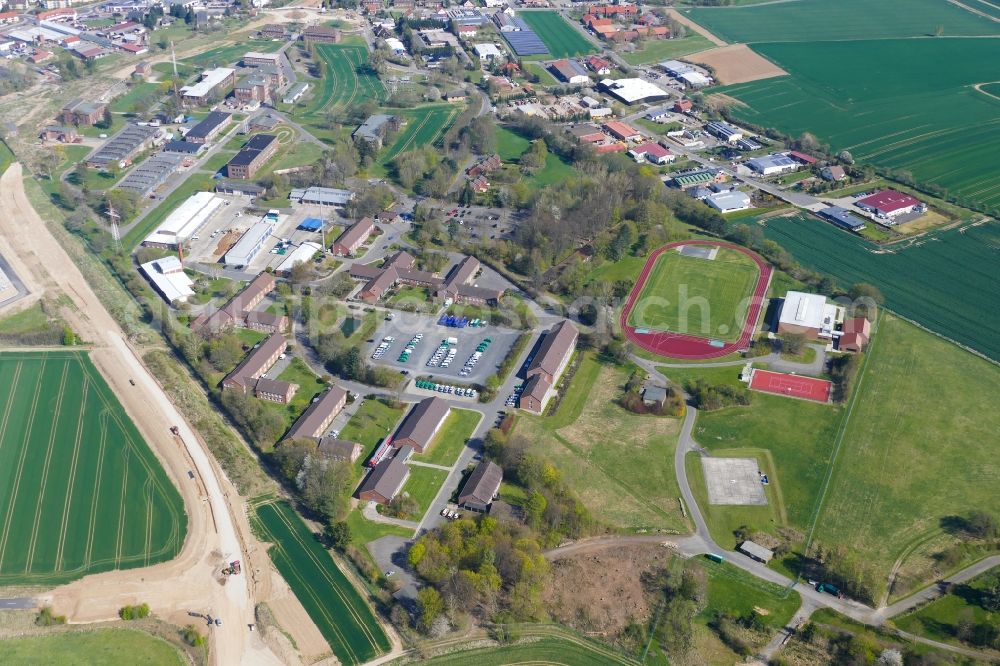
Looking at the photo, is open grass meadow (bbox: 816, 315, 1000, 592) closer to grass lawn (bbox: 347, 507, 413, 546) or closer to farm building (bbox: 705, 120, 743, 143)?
grass lawn (bbox: 347, 507, 413, 546)

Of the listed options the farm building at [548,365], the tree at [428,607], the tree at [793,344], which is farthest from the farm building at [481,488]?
the tree at [793,344]

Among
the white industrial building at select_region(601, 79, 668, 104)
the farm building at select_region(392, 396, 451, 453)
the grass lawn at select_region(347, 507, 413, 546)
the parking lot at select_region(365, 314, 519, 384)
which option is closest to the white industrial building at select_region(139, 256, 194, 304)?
the parking lot at select_region(365, 314, 519, 384)

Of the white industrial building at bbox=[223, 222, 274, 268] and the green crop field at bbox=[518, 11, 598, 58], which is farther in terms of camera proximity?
the green crop field at bbox=[518, 11, 598, 58]

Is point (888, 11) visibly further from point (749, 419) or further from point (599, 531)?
point (599, 531)

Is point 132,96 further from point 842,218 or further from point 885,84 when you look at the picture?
point 885,84

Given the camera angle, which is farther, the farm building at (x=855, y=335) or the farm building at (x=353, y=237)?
the farm building at (x=353, y=237)

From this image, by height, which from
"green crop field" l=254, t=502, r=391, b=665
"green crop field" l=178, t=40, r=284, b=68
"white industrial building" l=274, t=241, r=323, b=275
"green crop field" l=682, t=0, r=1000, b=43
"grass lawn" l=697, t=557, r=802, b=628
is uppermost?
"green crop field" l=682, t=0, r=1000, b=43

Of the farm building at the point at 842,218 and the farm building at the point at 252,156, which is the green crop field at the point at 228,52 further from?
the farm building at the point at 842,218
